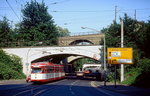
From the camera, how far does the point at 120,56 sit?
34.3 meters

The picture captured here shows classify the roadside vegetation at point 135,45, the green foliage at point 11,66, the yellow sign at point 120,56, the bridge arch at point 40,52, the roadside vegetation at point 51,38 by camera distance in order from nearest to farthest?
the roadside vegetation at point 135,45 → the yellow sign at point 120,56 → the roadside vegetation at point 51,38 → the green foliage at point 11,66 → the bridge arch at point 40,52

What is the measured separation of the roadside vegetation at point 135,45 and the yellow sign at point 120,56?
6.39 feet

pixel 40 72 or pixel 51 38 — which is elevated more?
pixel 51 38

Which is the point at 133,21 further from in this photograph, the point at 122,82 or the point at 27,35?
the point at 27,35

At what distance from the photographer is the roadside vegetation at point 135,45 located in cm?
3302

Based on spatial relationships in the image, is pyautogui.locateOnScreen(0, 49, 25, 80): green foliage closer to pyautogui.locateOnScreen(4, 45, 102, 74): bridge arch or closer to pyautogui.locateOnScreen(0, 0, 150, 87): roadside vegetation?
pyautogui.locateOnScreen(0, 0, 150, 87): roadside vegetation

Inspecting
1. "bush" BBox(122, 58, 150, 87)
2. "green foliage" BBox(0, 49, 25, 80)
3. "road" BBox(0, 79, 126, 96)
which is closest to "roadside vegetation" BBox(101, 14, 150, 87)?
"bush" BBox(122, 58, 150, 87)

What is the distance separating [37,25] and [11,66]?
21688 mm

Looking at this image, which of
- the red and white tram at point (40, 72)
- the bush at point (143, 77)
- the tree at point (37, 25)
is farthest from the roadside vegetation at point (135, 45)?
the tree at point (37, 25)

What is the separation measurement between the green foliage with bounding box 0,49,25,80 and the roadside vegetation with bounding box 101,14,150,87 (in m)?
18.4

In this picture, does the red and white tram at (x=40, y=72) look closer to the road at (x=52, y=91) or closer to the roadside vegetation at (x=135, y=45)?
the road at (x=52, y=91)

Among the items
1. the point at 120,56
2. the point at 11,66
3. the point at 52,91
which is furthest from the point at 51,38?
the point at 52,91

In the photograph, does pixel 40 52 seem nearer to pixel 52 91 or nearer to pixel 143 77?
pixel 143 77

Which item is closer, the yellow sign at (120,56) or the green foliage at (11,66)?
the yellow sign at (120,56)
